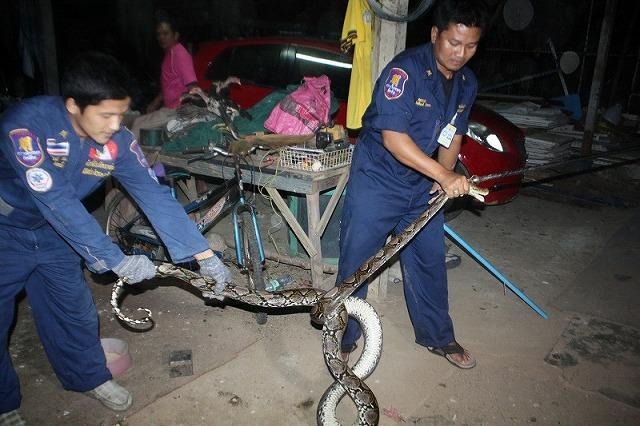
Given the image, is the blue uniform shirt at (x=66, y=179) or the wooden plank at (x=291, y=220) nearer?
the blue uniform shirt at (x=66, y=179)

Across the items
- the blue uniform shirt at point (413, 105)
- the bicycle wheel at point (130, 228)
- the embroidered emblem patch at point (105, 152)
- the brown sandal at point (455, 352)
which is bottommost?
the brown sandal at point (455, 352)

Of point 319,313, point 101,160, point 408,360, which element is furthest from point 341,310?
point 101,160

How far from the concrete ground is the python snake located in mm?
316

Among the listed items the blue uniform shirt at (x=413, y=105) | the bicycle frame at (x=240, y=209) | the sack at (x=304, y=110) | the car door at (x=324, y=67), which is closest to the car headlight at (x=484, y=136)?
the car door at (x=324, y=67)

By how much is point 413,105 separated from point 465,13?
57 centimetres

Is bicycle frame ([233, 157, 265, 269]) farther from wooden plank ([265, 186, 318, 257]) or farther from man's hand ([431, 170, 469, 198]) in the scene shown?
man's hand ([431, 170, 469, 198])

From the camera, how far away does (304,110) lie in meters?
3.93

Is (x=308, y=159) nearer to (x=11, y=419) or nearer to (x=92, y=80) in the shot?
(x=92, y=80)

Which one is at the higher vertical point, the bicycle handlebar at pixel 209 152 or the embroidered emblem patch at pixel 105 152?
the embroidered emblem patch at pixel 105 152

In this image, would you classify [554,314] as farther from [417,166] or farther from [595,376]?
[417,166]

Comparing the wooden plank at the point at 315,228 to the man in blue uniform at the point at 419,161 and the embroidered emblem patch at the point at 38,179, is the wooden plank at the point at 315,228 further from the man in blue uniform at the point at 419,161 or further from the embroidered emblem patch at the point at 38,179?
the embroidered emblem patch at the point at 38,179

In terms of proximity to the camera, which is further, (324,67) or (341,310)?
(324,67)

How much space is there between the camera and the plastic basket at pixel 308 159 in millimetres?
3672

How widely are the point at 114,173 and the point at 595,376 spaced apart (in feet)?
11.4
